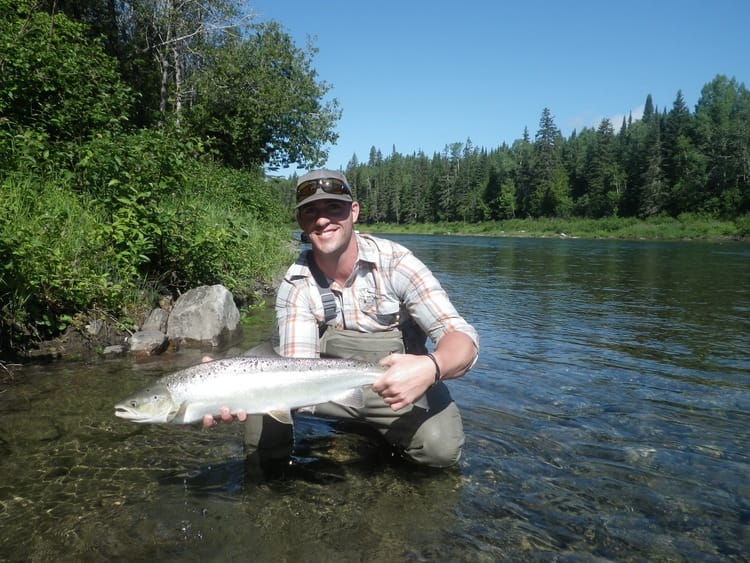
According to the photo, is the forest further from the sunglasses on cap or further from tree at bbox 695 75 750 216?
tree at bbox 695 75 750 216

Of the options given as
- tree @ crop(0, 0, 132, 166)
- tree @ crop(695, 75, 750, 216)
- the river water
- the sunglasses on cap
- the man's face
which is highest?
tree @ crop(695, 75, 750, 216)

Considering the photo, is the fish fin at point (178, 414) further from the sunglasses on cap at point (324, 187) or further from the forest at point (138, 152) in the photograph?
the forest at point (138, 152)

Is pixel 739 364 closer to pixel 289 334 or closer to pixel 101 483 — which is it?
pixel 289 334

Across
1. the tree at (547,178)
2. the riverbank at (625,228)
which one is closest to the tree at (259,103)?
the riverbank at (625,228)

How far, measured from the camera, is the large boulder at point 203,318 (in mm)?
7945

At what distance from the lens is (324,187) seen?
399 cm

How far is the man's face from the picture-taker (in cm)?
399

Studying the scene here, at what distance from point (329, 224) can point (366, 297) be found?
0.65 metres

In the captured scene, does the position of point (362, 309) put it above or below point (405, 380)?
above

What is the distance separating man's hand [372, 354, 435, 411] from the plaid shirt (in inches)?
25.4

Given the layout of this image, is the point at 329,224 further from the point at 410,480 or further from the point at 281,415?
the point at 410,480

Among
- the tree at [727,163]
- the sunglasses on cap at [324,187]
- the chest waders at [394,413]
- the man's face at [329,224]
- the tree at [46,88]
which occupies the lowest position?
the chest waders at [394,413]

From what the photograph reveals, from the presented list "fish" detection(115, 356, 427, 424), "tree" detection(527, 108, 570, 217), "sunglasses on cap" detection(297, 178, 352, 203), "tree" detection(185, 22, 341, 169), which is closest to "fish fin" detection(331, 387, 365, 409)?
"fish" detection(115, 356, 427, 424)

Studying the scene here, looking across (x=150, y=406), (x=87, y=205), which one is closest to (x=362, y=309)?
(x=150, y=406)
